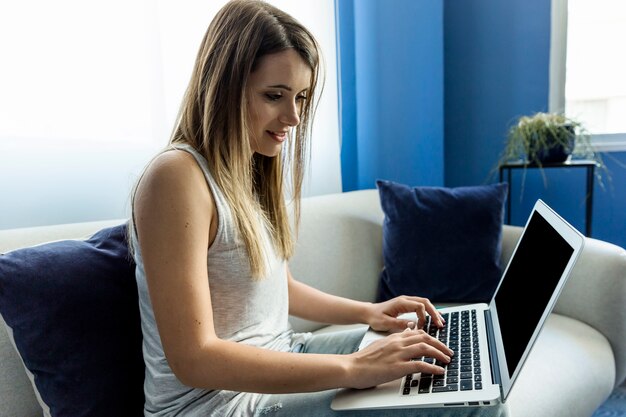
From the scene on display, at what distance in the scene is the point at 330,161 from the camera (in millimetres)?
2193

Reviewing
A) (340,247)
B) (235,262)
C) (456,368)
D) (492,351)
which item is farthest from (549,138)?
(235,262)

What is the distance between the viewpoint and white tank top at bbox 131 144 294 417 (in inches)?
32.3

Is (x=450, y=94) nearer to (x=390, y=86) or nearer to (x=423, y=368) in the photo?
(x=390, y=86)

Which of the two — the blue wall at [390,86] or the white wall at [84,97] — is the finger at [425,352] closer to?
the white wall at [84,97]

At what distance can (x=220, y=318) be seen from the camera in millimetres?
862

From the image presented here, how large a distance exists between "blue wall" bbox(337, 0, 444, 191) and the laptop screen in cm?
112

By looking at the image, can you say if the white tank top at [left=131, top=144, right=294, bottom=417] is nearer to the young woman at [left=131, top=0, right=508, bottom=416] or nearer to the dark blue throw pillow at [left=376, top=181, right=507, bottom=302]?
the young woman at [left=131, top=0, right=508, bottom=416]

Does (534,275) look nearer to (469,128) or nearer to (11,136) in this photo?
(11,136)

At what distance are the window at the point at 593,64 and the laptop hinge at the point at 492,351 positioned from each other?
5.14 ft

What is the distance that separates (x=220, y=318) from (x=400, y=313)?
39 centimetres

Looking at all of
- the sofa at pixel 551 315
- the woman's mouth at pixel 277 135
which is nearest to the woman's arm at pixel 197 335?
the woman's mouth at pixel 277 135

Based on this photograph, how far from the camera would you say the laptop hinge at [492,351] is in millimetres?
771

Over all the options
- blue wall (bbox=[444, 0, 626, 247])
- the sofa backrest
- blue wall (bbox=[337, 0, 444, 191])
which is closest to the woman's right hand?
the sofa backrest

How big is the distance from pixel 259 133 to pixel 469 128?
185cm
